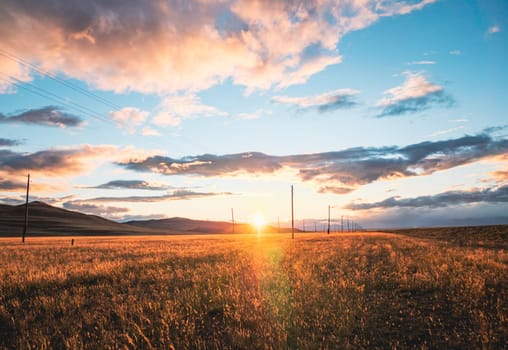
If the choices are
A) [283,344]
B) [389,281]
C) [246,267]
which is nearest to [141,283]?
[246,267]

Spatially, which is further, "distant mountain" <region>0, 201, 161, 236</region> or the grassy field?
"distant mountain" <region>0, 201, 161, 236</region>

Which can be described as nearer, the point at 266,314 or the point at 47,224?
the point at 266,314

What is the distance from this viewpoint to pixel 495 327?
5430mm

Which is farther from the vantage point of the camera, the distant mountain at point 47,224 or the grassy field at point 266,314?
the distant mountain at point 47,224

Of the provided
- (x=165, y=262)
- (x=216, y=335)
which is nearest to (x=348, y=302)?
(x=216, y=335)

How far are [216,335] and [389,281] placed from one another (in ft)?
19.6

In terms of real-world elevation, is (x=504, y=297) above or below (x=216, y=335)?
above

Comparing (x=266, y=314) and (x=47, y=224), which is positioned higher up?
(x=266, y=314)

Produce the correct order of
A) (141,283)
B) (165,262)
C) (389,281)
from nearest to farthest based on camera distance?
(389,281)
(141,283)
(165,262)

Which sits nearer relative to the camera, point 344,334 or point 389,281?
point 344,334

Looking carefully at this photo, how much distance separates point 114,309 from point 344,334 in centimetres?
535

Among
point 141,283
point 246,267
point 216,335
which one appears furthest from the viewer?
point 246,267

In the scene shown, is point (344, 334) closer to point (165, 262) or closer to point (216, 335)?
point (216, 335)

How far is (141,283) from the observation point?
34.2ft
